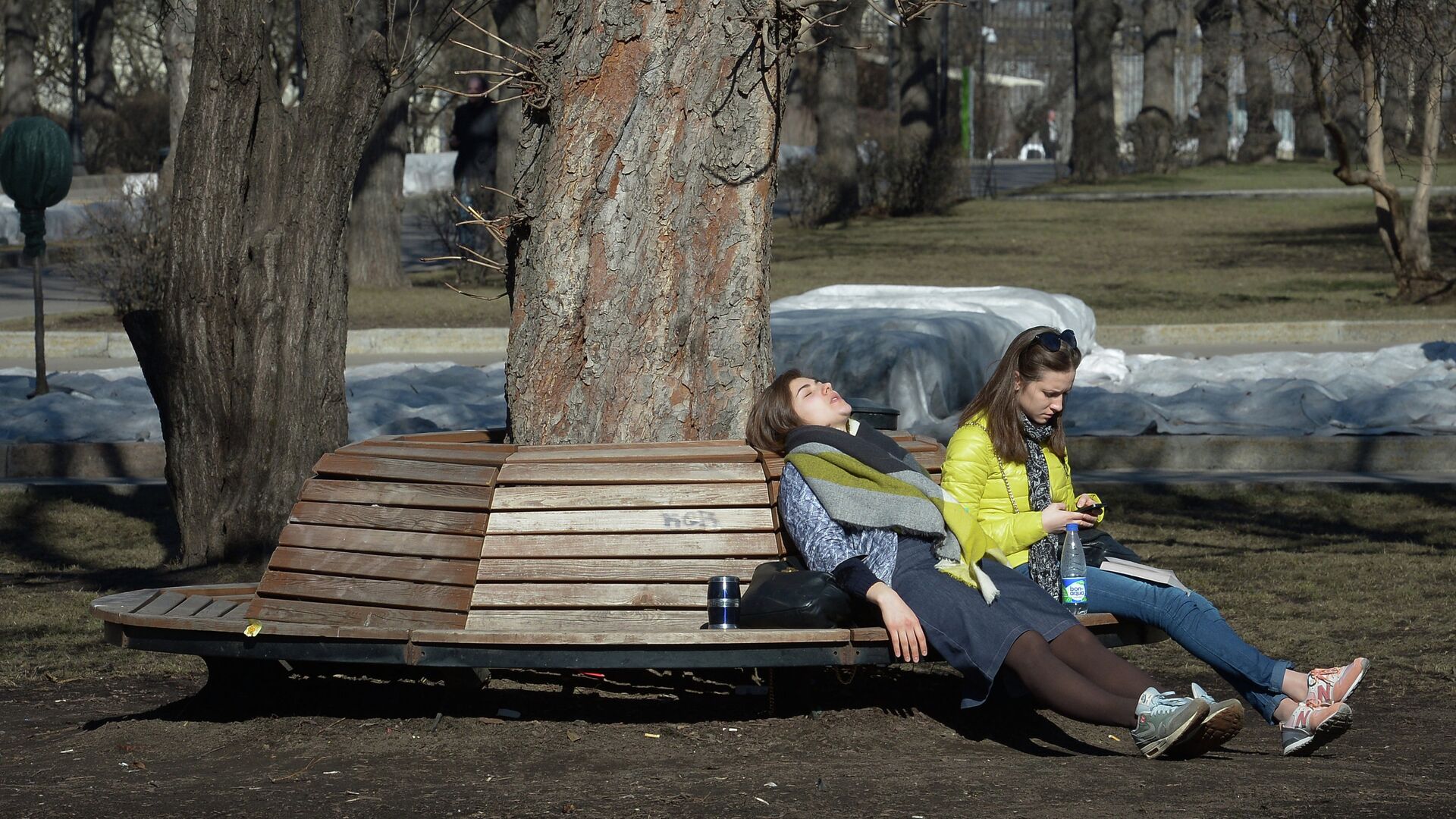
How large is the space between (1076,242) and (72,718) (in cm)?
2197

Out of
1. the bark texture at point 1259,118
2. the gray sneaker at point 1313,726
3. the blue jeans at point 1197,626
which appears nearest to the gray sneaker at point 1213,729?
the gray sneaker at point 1313,726

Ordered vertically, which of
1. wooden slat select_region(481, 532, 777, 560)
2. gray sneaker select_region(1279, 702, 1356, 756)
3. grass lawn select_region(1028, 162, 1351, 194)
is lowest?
gray sneaker select_region(1279, 702, 1356, 756)

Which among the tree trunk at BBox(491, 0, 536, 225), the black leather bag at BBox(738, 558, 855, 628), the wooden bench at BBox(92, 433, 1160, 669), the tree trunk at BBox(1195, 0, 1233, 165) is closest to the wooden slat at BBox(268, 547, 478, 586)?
the wooden bench at BBox(92, 433, 1160, 669)

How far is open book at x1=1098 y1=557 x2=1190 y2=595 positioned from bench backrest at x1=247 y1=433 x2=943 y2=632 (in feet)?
3.24

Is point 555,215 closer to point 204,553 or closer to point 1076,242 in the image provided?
point 204,553

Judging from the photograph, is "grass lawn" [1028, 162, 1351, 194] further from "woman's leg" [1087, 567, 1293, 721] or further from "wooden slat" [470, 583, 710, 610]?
"wooden slat" [470, 583, 710, 610]

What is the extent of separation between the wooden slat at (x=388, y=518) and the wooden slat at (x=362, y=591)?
6.0 inches

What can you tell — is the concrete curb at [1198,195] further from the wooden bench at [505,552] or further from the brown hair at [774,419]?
the wooden bench at [505,552]

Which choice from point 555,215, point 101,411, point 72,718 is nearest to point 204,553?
point 72,718

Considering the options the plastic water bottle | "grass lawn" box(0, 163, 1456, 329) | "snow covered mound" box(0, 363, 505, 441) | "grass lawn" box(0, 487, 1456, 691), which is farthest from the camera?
"grass lawn" box(0, 163, 1456, 329)

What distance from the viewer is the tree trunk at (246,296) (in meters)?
7.80

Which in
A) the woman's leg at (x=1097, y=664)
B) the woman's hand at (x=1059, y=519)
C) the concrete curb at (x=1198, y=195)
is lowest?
the woman's leg at (x=1097, y=664)

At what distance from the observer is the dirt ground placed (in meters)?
4.23

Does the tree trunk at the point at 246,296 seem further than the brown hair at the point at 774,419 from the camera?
Yes
